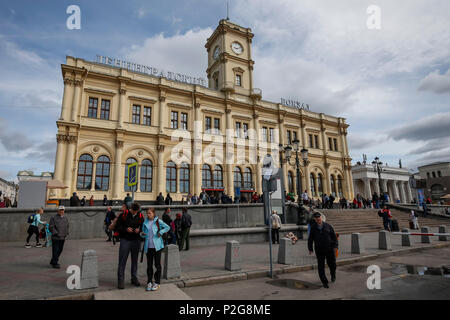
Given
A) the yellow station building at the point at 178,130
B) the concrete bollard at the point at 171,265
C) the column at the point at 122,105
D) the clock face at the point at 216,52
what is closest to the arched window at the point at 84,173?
the yellow station building at the point at 178,130

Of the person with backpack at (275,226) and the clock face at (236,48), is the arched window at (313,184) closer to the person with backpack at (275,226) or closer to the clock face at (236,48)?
the clock face at (236,48)

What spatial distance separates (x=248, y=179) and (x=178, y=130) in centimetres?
1052

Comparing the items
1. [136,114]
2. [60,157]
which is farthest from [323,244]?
[136,114]

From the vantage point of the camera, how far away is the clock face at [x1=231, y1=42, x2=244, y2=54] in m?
34.1

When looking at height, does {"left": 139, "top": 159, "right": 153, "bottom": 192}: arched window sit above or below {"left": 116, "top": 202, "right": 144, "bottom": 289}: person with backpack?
above

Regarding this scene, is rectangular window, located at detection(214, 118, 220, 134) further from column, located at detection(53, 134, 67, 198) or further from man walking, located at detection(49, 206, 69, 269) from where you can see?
man walking, located at detection(49, 206, 69, 269)

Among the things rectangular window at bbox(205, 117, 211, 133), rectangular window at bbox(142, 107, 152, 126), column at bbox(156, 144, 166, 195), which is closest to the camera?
column at bbox(156, 144, 166, 195)

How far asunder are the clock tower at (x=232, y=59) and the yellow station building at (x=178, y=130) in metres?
0.14

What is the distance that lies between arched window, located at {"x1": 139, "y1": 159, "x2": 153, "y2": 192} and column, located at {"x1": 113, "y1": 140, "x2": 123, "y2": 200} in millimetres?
2015

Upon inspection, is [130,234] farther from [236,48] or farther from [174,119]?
[236,48]

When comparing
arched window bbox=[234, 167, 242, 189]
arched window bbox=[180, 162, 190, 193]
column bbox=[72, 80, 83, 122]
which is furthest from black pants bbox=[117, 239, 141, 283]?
arched window bbox=[234, 167, 242, 189]

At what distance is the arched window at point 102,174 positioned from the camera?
22.9 meters

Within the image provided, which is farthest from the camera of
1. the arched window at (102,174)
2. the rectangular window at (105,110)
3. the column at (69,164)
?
the rectangular window at (105,110)
